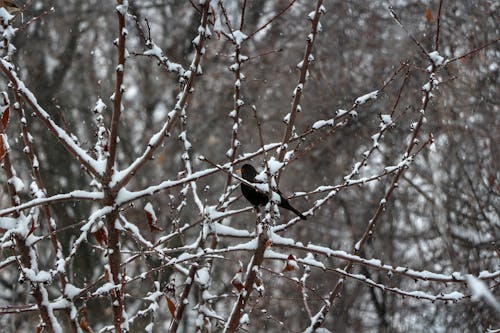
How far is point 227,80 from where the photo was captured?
38.8 ft

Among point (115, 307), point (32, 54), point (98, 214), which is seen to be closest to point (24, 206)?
point (98, 214)

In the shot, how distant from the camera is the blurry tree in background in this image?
280 centimetres

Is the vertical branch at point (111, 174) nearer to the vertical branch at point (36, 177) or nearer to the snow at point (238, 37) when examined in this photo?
the vertical branch at point (36, 177)

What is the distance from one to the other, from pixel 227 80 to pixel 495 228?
6.17 meters

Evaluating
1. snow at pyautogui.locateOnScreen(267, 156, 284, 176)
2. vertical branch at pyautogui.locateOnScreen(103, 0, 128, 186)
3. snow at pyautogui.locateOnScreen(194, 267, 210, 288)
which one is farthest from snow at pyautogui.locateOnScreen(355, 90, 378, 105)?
snow at pyautogui.locateOnScreen(194, 267, 210, 288)

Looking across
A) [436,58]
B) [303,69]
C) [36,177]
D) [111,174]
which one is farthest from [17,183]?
Result: [436,58]

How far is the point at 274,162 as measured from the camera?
2578 mm

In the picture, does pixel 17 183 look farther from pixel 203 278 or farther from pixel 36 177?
pixel 203 278

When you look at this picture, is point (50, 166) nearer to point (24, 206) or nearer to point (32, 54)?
point (32, 54)

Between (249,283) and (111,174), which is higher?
(111,174)

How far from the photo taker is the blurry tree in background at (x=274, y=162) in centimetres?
280

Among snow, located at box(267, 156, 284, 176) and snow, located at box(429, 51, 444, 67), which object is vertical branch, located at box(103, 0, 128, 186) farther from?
snow, located at box(429, 51, 444, 67)

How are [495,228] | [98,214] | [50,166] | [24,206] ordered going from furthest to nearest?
[50,166] < [495,228] < [98,214] < [24,206]

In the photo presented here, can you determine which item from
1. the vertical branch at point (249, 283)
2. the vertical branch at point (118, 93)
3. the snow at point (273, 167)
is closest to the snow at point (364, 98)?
the snow at point (273, 167)
